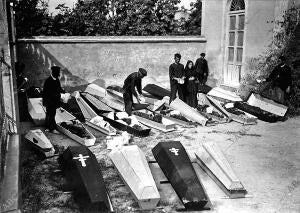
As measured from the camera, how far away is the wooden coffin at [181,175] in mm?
5391

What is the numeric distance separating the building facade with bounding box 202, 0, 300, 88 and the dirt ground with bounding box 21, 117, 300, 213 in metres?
4.15

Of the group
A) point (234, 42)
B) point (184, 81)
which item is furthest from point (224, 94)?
point (234, 42)

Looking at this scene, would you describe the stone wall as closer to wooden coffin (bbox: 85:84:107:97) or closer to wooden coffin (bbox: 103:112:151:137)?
wooden coffin (bbox: 85:84:107:97)

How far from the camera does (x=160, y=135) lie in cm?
934

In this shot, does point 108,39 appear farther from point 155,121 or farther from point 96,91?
point 155,121

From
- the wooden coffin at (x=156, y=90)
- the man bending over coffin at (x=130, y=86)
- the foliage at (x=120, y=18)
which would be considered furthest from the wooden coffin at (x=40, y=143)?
the foliage at (x=120, y=18)

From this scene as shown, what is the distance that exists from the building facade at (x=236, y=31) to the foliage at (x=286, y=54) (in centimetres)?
20

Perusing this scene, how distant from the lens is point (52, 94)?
9.02 metres

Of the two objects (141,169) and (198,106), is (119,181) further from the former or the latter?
(198,106)

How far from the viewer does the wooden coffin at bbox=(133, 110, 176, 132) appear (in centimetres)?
963

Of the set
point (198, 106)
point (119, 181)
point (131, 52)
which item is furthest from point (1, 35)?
point (131, 52)

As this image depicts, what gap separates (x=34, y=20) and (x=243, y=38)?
10.4m

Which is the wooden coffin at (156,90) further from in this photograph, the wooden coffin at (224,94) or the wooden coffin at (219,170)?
the wooden coffin at (219,170)

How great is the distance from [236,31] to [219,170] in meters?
9.23
